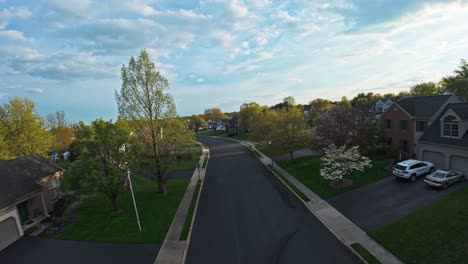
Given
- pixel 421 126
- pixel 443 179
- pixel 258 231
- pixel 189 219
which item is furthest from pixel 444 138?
pixel 189 219

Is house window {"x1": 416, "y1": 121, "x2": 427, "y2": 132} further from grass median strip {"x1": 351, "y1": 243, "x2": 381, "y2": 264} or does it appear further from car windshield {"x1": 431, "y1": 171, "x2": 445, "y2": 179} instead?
grass median strip {"x1": 351, "y1": 243, "x2": 381, "y2": 264}

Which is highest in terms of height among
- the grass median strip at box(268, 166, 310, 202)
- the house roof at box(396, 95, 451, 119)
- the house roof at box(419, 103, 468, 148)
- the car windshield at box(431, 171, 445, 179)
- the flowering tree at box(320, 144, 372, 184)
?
the house roof at box(396, 95, 451, 119)

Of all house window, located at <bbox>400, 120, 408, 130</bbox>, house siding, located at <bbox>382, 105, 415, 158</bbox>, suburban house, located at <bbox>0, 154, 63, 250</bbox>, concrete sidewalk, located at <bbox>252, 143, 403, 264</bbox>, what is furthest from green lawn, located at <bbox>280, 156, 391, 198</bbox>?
suburban house, located at <bbox>0, 154, 63, 250</bbox>

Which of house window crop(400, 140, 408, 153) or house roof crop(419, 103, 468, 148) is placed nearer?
house roof crop(419, 103, 468, 148)

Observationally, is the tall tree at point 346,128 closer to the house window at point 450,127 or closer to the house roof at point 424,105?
the house roof at point 424,105

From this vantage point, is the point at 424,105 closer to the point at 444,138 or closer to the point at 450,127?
the point at 450,127

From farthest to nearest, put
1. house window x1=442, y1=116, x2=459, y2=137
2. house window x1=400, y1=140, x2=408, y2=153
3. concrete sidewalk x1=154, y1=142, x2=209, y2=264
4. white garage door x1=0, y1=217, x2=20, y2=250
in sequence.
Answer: house window x1=400, y1=140, x2=408, y2=153
house window x1=442, y1=116, x2=459, y2=137
white garage door x1=0, y1=217, x2=20, y2=250
concrete sidewalk x1=154, y1=142, x2=209, y2=264

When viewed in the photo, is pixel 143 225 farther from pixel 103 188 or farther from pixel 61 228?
pixel 61 228
